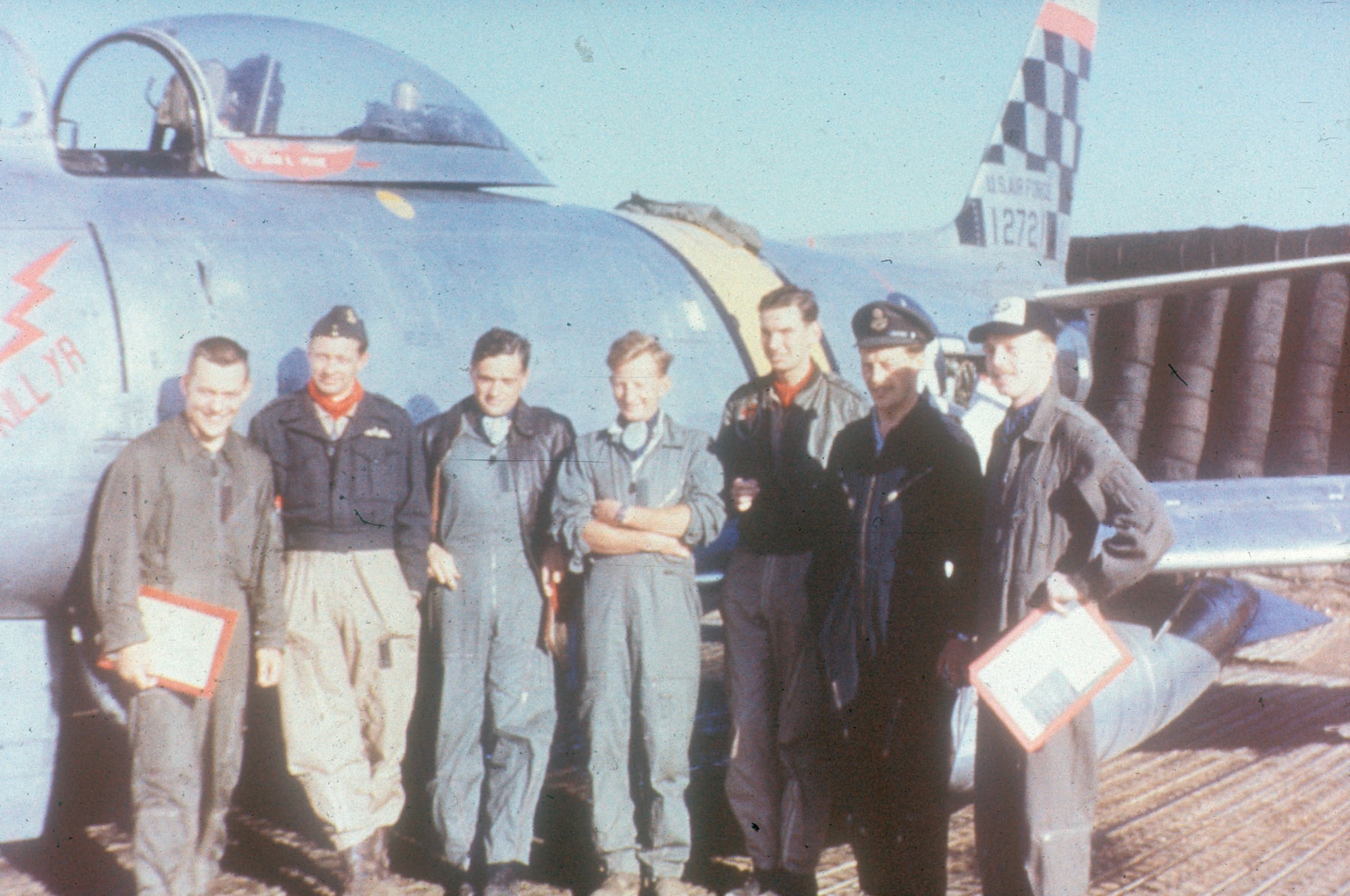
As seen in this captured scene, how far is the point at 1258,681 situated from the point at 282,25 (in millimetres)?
5904

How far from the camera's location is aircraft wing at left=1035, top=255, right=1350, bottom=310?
5301 mm

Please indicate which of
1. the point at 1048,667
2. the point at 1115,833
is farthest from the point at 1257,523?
the point at 1048,667

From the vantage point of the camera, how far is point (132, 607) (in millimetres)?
2898

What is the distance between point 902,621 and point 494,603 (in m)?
1.15

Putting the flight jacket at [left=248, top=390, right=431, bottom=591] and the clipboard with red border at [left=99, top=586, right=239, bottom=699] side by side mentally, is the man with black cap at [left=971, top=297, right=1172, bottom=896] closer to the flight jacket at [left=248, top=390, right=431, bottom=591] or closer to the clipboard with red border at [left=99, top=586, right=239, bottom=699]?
the flight jacket at [left=248, top=390, right=431, bottom=591]

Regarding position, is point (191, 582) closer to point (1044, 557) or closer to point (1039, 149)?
point (1044, 557)

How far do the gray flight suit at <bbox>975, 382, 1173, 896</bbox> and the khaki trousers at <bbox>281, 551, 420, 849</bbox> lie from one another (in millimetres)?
1619

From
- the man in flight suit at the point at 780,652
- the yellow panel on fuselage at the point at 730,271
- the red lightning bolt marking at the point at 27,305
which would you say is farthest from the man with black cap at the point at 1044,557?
the red lightning bolt marking at the point at 27,305

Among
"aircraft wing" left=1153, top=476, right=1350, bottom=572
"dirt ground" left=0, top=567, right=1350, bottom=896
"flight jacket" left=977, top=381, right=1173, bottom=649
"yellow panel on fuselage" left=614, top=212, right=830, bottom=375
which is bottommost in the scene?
"dirt ground" left=0, top=567, right=1350, bottom=896

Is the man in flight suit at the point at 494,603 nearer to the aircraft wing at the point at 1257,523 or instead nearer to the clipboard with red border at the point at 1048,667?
the clipboard with red border at the point at 1048,667

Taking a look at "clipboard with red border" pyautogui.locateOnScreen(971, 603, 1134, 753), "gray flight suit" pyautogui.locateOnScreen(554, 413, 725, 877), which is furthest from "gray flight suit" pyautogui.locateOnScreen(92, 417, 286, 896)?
"clipboard with red border" pyautogui.locateOnScreen(971, 603, 1134, 753)

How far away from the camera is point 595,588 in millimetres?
3260

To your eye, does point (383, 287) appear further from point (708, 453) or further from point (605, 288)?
point (708, 453)

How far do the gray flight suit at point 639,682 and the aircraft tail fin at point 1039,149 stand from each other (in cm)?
500
